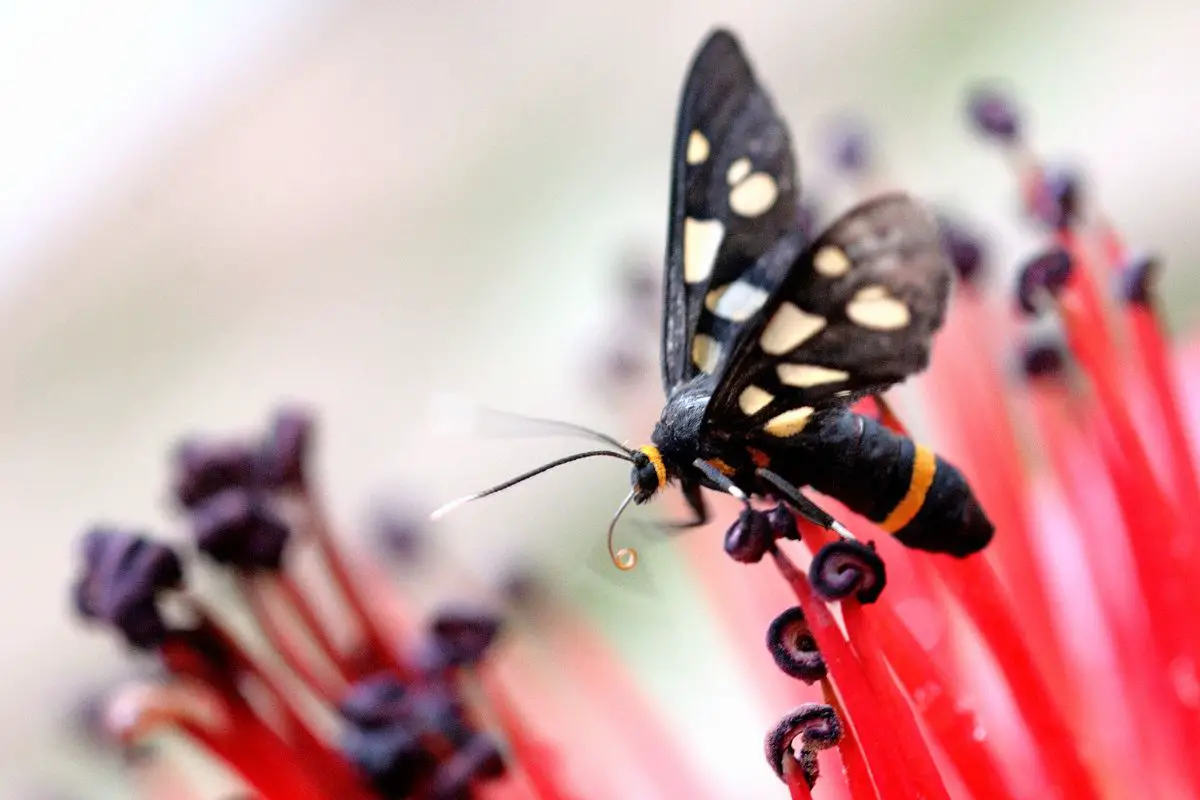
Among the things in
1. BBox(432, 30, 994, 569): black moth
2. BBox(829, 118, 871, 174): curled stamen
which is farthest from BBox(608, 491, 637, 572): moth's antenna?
BBox(829, 118, 871, 174): curled stamen

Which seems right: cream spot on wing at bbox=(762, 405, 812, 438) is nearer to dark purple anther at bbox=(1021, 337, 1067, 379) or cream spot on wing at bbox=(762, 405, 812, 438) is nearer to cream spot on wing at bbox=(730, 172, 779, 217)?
cream spot on wing at bbox=(730, 172, 779, 217)

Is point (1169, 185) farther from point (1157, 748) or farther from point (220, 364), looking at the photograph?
point (220, 364)

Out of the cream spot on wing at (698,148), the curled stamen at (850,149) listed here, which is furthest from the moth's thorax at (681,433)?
the curled stamen at (850,149)

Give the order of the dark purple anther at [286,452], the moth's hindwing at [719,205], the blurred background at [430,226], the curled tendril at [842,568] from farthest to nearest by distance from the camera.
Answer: the blurred background at [430,226], the dark purple anther at [286,452], the moth's hindwing at [719,205], the curled tendril at [842,568]

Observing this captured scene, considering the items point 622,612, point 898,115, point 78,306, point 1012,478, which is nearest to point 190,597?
point 1012,478

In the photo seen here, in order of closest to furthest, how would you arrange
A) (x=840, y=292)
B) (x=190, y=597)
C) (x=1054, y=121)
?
(x=840, y=292), (x=190, y=597), (x=1054, y=121)

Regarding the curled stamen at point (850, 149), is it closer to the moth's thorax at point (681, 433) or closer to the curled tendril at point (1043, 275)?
the curled tendril at point (1043, 275)
